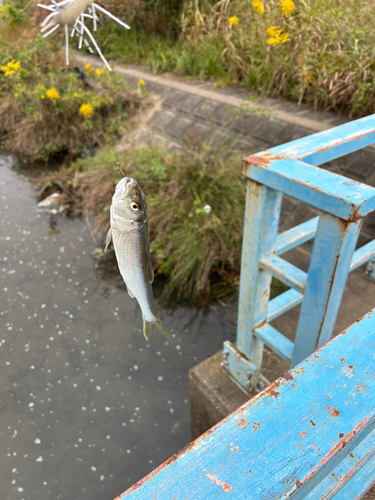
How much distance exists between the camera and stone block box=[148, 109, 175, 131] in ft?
17.1

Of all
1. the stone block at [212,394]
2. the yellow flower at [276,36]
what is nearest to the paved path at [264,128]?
the stone block at [212,394]

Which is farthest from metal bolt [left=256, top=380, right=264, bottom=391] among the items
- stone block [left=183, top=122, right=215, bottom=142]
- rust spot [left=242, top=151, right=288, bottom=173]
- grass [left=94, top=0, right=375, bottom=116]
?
stone block [left=183, top=122, right=215, bottom=142]

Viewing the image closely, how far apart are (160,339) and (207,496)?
2.92 m

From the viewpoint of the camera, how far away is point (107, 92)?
5.82 meters

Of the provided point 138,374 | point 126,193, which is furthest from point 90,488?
point 126,193

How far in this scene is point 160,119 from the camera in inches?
211

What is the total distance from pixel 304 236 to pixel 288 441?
3.87ft

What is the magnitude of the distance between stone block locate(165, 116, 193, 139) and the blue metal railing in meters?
3.52

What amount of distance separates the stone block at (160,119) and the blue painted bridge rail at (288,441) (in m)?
4.92

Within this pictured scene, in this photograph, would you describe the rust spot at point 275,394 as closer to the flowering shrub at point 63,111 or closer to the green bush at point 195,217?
the green bush at point 195,217

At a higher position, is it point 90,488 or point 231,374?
point 231,374

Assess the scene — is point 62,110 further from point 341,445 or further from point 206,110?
point 341,445

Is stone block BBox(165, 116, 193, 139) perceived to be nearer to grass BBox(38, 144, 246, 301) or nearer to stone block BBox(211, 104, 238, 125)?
stone block BBox(211, 104, 238, 125)

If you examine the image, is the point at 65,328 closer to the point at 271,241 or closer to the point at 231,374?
the point at 231,374
